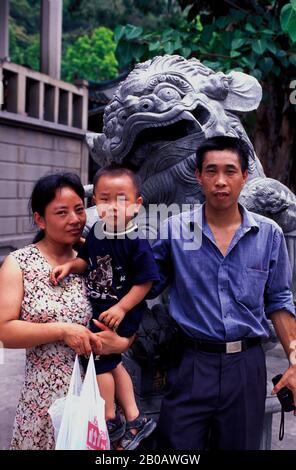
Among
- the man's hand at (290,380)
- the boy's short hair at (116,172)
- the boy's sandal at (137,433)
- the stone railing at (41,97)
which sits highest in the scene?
the stone railing at (41,97)

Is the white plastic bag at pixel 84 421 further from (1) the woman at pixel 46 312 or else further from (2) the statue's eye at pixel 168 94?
(2) the statue's eye at pixel 168 94

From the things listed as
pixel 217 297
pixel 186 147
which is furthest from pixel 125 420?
pixel 186 147

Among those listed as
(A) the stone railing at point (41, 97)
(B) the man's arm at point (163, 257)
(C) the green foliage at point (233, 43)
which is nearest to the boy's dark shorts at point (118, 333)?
(B) the man's arm at point (163, 257)

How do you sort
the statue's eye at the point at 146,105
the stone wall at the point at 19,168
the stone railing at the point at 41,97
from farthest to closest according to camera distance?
the stone wall at the point at 19,168 → the stone railing at the point at 41,97 → the statue's eye at the point at 146,105

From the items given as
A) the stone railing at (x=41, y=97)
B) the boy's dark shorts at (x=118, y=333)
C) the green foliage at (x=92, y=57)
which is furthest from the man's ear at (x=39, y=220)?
the green foliage at (x=92, y=57)

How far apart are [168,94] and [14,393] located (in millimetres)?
2507

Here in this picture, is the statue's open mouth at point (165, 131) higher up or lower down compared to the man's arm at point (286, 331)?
higher up

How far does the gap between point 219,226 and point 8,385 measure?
2.60 meters

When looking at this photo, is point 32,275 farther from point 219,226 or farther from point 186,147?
point 186,147

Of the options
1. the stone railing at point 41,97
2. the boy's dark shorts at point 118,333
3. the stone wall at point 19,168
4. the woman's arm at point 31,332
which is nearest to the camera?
the woman's arm at point 31,332

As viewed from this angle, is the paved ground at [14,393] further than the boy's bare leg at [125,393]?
Yes

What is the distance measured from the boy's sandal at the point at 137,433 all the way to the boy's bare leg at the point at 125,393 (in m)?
0.02

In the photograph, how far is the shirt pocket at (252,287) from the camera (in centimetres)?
178

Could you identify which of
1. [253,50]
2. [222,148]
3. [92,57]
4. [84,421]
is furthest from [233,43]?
[92,57]
